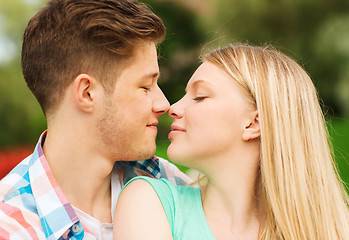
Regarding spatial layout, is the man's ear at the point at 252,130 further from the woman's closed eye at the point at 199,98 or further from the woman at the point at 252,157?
the woman's closed eye at the point at 199,98

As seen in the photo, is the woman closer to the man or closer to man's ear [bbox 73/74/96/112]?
the man

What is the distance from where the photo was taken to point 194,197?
2.11 m

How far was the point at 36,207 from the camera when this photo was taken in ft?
6.39

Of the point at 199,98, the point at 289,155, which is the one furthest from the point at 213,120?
the point at 289,155

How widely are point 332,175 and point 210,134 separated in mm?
660

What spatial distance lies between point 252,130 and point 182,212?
494 mm

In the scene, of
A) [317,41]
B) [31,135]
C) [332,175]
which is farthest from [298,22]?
[332,175]

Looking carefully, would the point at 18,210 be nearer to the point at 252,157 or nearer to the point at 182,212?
the point at 182,212

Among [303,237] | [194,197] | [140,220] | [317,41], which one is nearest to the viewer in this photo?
[140,220]

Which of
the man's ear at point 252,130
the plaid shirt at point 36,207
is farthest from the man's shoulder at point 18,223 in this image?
the man's ear at point 252,130

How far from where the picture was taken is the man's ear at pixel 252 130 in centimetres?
203

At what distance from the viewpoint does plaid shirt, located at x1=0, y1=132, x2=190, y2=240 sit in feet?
5.96

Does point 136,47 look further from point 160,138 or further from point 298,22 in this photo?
point 298,22

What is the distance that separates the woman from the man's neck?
11.3 inches
